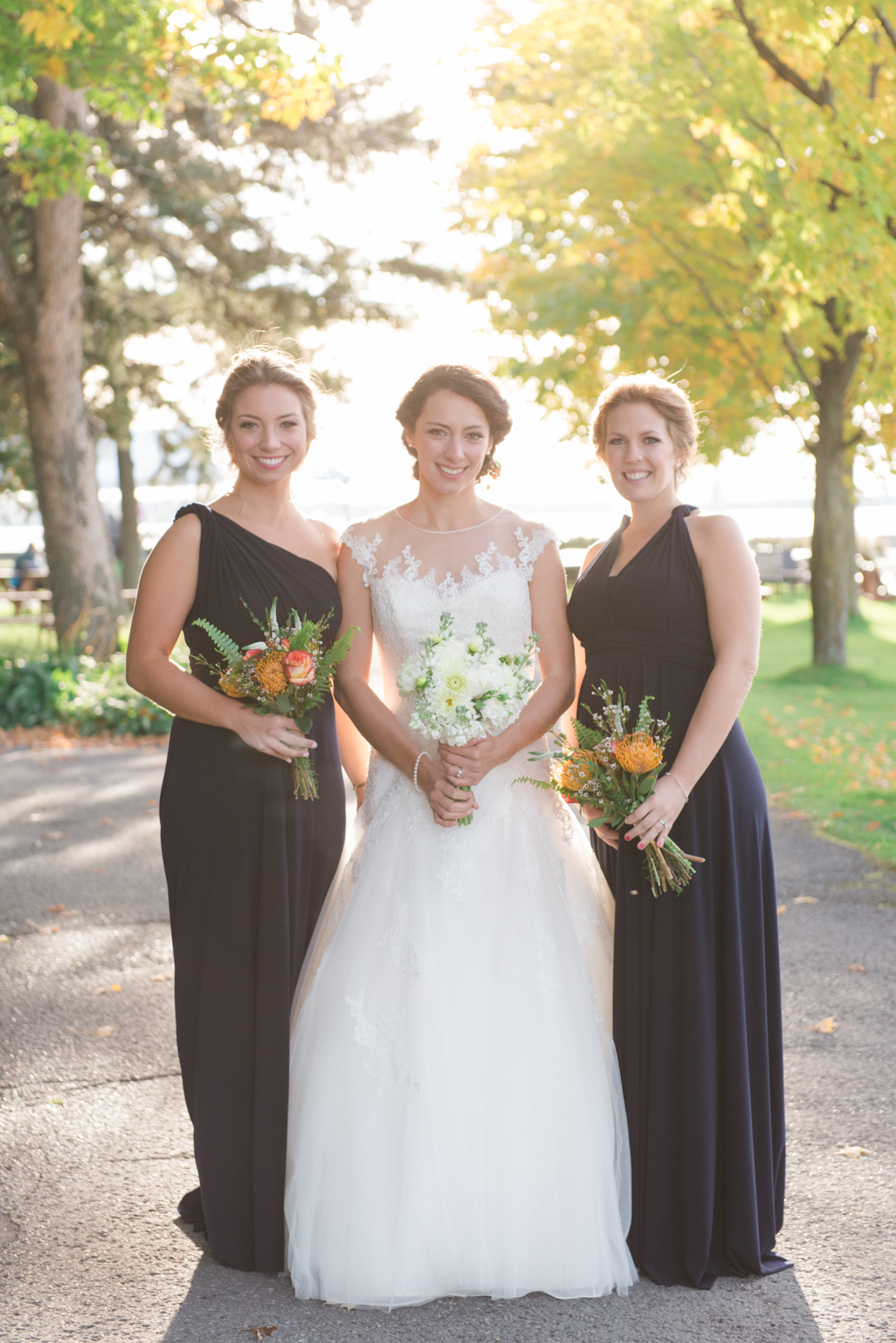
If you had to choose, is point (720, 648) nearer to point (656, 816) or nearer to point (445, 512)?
point (656, 816)

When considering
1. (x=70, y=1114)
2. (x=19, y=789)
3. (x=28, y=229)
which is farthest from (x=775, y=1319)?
(x=28, y=229)

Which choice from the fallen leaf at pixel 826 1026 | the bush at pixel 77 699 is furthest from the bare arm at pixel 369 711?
the bush at pixel 77 699

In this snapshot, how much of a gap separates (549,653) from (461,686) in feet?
1.89

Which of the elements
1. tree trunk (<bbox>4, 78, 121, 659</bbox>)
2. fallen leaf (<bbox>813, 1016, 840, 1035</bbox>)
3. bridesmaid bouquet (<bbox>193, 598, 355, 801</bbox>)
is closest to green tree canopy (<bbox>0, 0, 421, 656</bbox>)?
tree trunk (<bbox>4, 78, 121, 659</bbox>)

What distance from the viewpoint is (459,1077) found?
11.2 feet

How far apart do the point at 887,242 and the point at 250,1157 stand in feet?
24.0

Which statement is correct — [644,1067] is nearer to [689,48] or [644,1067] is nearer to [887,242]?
[887,242]

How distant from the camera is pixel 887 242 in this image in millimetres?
8086

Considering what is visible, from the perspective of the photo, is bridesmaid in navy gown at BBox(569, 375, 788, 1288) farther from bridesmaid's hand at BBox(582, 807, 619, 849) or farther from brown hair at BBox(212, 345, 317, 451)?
brown hair at BBox(212, 345, 317, 451)

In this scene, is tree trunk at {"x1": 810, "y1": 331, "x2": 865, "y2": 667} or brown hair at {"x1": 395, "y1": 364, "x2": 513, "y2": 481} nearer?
brown hair at {"x1": 395, "y1": 364, "x2": 513, "y2": 481}

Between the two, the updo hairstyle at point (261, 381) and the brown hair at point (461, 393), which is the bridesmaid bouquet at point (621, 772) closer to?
the brown hair at point (461, 393)

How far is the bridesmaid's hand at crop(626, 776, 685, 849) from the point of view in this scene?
333cm

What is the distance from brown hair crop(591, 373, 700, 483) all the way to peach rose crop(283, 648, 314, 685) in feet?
4.08

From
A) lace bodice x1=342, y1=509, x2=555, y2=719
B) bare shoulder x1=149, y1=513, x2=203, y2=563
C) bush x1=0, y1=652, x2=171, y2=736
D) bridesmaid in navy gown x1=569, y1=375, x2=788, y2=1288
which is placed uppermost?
bare shoulder x1=149, y1=513, x2=203, y2=563
